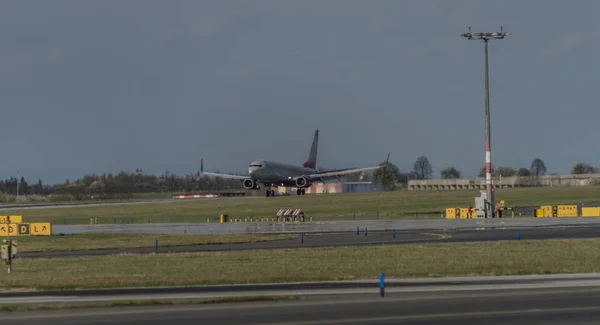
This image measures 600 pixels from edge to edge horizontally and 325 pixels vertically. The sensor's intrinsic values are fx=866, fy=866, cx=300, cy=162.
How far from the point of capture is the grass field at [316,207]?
105 metres

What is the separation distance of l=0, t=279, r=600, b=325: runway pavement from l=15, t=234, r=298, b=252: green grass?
28891 mm

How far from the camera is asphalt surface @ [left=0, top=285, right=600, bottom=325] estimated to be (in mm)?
23312

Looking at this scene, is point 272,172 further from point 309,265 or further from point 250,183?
point 309,265

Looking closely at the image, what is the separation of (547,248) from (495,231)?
15328 millimetres

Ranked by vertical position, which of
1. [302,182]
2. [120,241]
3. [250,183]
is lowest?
[120,241]

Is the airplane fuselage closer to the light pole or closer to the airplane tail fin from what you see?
the airplane tail fin

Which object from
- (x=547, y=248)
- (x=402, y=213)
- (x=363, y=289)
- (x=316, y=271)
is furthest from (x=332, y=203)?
(x=363, y=289)

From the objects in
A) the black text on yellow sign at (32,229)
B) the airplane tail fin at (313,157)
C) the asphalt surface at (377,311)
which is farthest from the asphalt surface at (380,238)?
the airplane tail fin at (313,157)

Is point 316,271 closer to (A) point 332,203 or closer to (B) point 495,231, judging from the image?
(B) point 495,231

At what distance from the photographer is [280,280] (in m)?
34.8

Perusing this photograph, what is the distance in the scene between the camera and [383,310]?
2531cm

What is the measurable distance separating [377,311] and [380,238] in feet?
112

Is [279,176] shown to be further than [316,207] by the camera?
Yes

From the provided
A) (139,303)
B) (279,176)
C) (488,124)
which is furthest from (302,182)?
(139,303)
